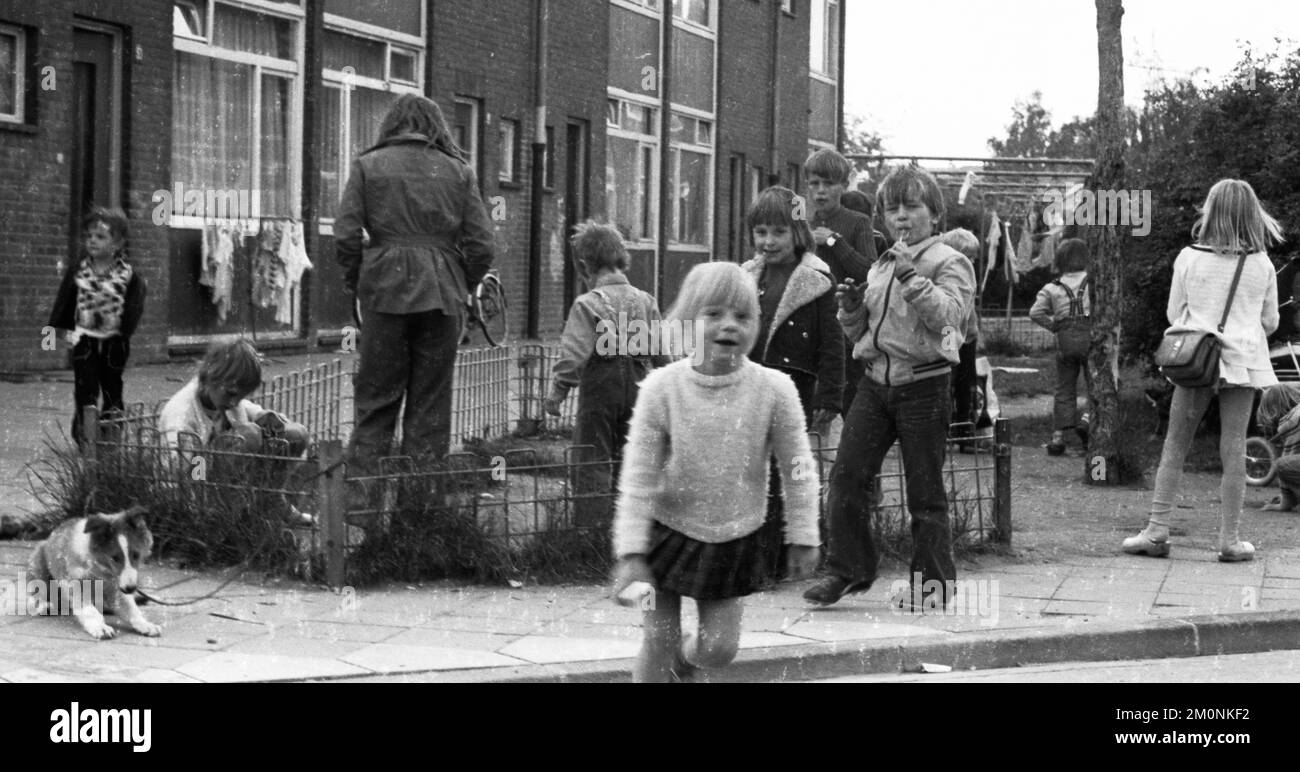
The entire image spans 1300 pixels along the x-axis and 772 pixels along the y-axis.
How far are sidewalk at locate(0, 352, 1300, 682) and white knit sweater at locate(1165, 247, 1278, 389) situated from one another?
103 centimetres

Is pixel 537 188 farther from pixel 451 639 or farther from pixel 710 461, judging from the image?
pixel 710 461

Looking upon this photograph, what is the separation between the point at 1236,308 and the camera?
968cm

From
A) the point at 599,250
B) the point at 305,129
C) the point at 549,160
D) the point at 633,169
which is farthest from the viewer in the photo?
the point at 633,169

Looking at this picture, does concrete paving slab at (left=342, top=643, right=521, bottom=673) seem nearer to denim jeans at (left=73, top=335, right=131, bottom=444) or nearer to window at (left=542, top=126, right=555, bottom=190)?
denim jeans at (left=73, top=335, right=131, bottom=444)

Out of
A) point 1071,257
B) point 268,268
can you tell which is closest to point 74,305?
point 1071,257

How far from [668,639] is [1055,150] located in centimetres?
9394

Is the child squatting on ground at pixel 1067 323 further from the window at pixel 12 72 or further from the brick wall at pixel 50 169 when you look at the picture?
the window at pixel 12 72

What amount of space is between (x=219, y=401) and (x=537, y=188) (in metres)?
16.6

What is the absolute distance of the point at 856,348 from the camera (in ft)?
26.2
